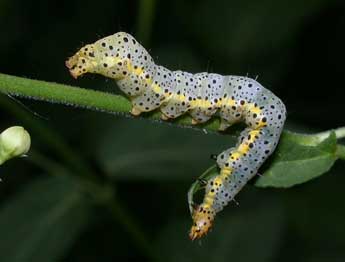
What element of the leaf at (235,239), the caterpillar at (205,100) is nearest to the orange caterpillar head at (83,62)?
the caterpillar at (205,100)

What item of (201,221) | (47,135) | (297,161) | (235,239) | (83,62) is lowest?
(235,239)

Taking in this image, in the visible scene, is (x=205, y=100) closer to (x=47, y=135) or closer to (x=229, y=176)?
(x=229, y=176)

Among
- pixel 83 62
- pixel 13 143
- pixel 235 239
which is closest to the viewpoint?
pixel 13 143

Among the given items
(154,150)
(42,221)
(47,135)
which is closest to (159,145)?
(154,150)

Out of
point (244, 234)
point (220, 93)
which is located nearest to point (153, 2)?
point (244, 234)

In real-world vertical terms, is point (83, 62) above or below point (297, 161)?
above

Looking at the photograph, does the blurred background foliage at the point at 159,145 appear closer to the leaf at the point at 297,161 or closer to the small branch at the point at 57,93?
the leaf at the point at 297,161
